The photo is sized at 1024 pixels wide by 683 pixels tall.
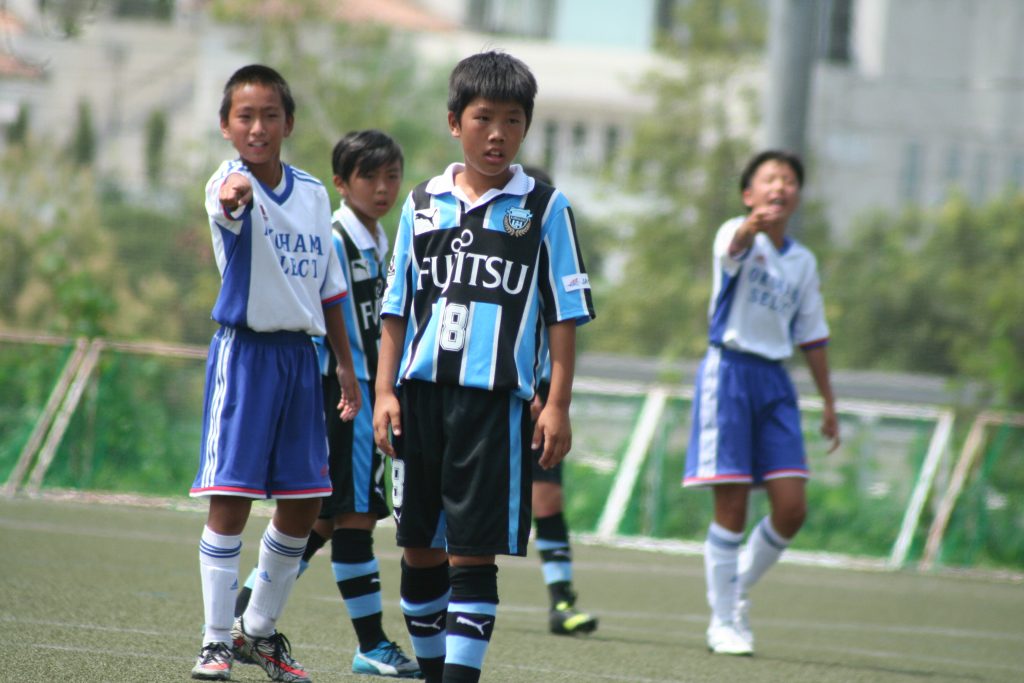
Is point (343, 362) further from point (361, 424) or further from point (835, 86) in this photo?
point (835, 86)

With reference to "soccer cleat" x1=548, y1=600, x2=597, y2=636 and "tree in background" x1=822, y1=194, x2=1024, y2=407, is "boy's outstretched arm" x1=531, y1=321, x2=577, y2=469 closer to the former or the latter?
"soccer cleat" x1=548, y1=600, x2=597, y2=636

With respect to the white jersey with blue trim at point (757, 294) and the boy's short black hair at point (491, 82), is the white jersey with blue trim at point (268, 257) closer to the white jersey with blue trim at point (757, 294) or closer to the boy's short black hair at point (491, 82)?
the boy's short black hair at point (491, 82)

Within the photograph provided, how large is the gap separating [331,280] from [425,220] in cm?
90

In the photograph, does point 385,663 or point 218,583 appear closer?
point 218,583

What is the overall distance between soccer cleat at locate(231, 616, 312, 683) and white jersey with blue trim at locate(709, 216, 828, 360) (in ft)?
7.92

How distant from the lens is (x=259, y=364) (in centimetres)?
448

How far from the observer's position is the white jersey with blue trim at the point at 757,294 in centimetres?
609

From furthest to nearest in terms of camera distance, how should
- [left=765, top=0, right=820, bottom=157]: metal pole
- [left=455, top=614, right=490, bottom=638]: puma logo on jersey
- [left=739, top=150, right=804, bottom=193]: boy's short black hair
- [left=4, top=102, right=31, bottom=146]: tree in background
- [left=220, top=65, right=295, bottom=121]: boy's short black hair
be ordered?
[left=4, top=102, right=31, bottom=146]: tree in background < [left=765, top=0, right=820, bottom=157]: metal pole < [left=739, top=150, right=804, bottom=193]: boy's short black hair < [left=220, top=65, right=295, bottom=121]: boy's short black hair < [left=455, top=614, right=490, bottom=638]: puma logo on jersey

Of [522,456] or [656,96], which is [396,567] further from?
[656,96]

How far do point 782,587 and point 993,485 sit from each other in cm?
258

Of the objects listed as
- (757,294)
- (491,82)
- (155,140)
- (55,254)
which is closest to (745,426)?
(757,294)

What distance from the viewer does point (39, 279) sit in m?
13.9

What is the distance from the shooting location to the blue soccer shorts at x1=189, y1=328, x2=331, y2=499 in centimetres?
441

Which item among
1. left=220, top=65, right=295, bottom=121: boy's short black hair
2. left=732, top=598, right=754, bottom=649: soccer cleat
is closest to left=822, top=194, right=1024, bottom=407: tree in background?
left=732, top=598, right=754, bottom=649: soccer cleat
